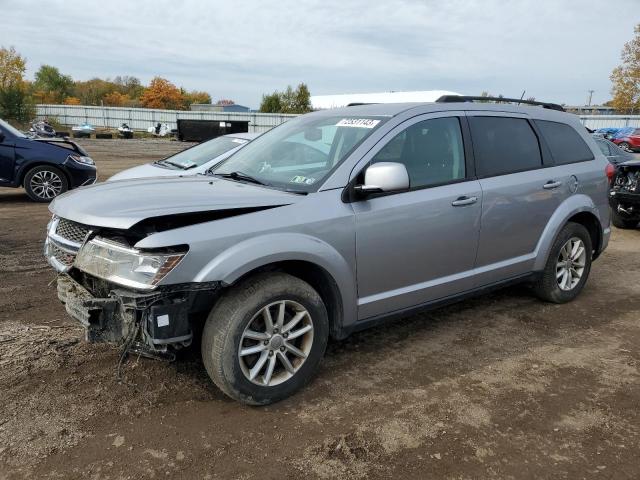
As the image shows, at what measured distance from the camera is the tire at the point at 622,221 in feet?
29.4

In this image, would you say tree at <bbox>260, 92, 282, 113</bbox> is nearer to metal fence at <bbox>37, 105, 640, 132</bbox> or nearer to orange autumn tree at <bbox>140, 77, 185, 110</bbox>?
metal fence at <bbox>37, 105, 640, 132</bbox>

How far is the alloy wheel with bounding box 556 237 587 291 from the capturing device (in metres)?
4.93

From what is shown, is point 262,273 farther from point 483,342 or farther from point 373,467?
point 483,342

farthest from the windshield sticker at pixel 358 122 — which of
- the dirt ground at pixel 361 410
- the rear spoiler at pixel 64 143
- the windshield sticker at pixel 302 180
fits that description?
the rear spoiler at pixel 64 143

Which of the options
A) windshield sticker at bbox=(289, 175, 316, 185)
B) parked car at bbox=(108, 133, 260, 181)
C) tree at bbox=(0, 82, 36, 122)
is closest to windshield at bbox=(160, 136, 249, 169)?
parked car at bbox=(108, 133, 260, 181)

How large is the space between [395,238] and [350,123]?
0.98m

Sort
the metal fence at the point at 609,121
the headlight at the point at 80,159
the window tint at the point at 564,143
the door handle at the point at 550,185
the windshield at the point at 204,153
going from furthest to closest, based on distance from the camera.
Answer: the metal fence at the point at 609,121 → the headlight at the point at 80,159 → the windshield at the point at 204,153 → the window tint at the point at 564,143 → the door handle at the point at 550,185

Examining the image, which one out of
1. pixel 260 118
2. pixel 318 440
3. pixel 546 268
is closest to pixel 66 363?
pixel 318 440

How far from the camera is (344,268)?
130 inches

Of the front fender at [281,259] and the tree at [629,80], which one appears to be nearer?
the front fender at [281,259]

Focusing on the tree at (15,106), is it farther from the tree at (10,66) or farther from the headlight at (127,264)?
the headlight at (127,264)

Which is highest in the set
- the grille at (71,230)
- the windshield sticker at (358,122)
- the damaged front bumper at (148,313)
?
the windshield sticker at (358,122)

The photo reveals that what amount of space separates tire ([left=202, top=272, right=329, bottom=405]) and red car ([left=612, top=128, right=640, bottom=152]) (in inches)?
1248

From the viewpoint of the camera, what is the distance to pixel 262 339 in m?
3.06
